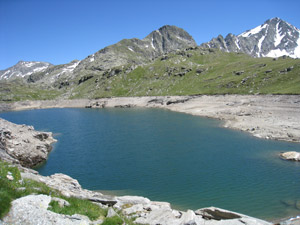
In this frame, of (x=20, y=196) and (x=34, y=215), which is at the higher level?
(x=20, y=196)

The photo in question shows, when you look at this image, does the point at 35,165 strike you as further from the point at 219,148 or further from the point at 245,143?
the point at 245,143

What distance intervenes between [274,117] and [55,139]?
230 ft

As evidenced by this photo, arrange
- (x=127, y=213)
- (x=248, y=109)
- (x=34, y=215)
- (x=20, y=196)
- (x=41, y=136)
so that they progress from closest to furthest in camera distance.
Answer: (x=34, y=215) < (x=20, y=196) < (x=127, y=213) < (x=41, y=136) < (x=248, y=109)

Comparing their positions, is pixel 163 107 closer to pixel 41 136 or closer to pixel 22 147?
pixel 41 136

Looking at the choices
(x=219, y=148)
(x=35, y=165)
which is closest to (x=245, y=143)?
(x=219, y=148)

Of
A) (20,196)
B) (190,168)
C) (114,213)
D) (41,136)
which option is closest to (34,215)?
(20,196)

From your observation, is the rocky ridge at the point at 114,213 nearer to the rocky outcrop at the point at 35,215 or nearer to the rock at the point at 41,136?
the rocky outcrop at the point at 35,215

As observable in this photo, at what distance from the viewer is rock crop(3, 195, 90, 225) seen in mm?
11062

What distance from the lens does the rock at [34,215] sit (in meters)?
11.1

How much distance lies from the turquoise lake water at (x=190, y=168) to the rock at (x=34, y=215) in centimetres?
2021

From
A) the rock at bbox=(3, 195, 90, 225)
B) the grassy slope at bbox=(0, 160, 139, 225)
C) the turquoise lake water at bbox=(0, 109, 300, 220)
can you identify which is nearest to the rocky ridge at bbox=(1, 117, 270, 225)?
the rock at bbox=(3, 195, 90, 225)

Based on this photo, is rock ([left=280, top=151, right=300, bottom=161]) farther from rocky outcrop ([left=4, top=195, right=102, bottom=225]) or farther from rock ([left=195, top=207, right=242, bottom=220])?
rocky outcrop ([left=4, top=195, right=102, bottom=225])

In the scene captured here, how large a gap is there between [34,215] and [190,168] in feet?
111

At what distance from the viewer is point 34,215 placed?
37.7 feet
